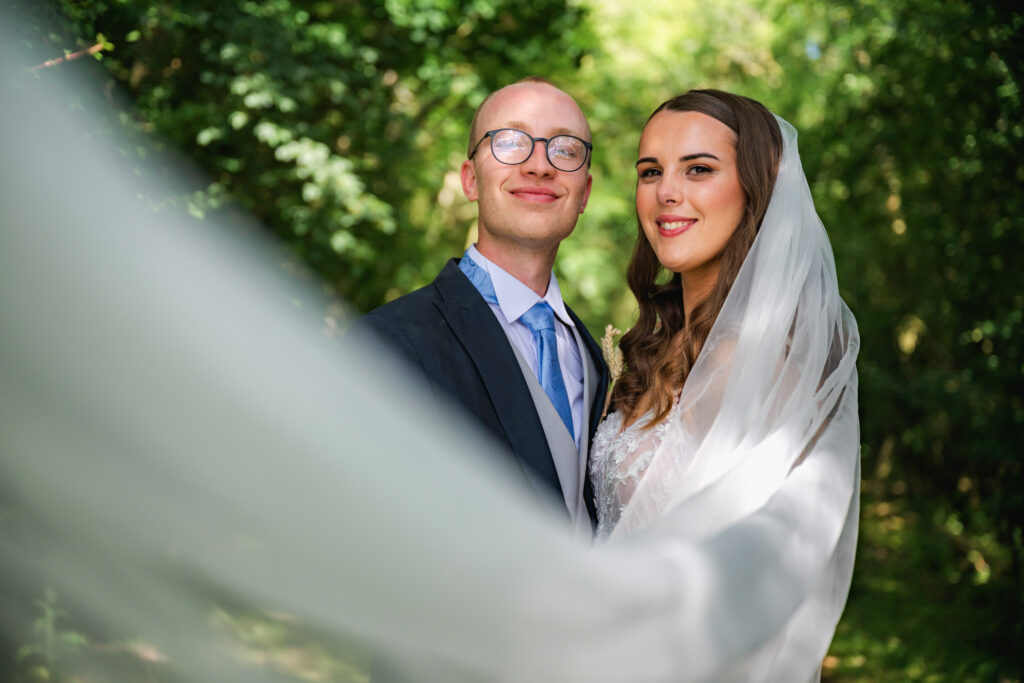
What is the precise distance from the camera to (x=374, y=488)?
3.34 ft

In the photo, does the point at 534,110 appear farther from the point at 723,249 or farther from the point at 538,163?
the point at 723,249

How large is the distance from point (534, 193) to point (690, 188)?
0.54 metres

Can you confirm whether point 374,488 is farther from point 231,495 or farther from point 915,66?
point 915,66

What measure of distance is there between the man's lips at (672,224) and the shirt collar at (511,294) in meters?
0.45

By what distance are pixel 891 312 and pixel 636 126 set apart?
3185 millimetres

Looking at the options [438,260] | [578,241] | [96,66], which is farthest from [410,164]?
[96,66]

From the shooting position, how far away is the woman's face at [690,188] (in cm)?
269

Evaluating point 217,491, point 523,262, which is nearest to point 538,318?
point 523,262

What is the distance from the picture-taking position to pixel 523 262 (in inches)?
116

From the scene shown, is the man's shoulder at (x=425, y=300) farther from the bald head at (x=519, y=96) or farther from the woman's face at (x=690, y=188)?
the woman's face at (x=690, y=188)

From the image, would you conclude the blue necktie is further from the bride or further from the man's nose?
the man's nose

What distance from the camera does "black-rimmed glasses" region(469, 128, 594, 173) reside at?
294 centimetres

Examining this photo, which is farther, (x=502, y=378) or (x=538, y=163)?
(x=538, y=163)

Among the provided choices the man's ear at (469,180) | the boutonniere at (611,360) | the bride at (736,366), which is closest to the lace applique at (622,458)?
the bride at (736,366)
